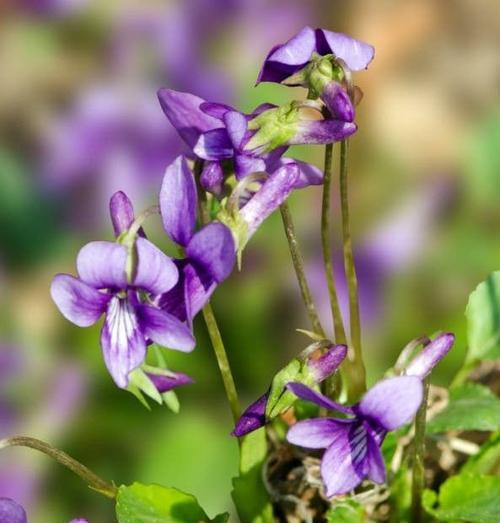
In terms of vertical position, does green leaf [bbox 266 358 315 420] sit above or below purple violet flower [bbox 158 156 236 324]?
below

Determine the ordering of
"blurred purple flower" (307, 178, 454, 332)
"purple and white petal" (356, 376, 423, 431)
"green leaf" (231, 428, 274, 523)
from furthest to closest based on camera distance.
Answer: "blurred purple flower" (307, 178, 454, 332) < "green leaf" (231, 428, 274, 523) < "purple and white petal" (356, 376, 423, 431)

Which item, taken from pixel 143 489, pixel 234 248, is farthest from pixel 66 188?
pixel 234 248

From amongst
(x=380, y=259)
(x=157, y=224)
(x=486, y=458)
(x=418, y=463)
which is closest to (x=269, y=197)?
(x=418, y=463)

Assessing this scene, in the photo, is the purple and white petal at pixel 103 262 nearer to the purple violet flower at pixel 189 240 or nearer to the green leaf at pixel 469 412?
the purple violet flower at pixel 189 240

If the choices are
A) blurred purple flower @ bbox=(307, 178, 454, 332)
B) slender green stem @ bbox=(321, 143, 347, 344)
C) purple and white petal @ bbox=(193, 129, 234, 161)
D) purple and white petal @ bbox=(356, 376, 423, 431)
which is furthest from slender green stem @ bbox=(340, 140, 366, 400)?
blurred purple flower @ bbox=(307, 178, 454, 332)

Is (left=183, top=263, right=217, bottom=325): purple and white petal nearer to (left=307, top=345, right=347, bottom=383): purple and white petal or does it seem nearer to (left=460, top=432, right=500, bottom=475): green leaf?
(left=307, top=345, right=347, bottom=383): purple and white petal
